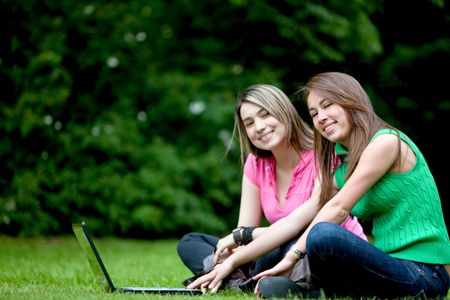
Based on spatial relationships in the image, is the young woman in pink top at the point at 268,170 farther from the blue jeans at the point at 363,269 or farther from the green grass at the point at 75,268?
the blue jeans at the point at 363,269

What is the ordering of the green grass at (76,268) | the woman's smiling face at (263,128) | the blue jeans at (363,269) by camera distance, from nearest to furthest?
1. the blue jeans at (363,269)
2. the green grass at (76,268)
3. the woman's smiling face at (263,128)

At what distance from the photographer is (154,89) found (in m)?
10.3

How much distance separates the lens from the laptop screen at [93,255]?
3.39 meters

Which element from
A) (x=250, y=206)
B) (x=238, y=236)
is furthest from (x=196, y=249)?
(x=238, y=236)

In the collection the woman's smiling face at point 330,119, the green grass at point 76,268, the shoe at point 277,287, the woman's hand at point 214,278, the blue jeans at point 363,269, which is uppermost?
the woman's smiling face at point 330,119

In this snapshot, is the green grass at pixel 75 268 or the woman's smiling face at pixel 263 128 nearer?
the green grass at pixel 75 268

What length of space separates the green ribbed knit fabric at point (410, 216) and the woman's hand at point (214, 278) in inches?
31.8

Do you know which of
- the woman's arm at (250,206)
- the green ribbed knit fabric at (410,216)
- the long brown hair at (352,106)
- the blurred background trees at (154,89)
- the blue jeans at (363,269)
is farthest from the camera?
the blurred background trees at (154,89)

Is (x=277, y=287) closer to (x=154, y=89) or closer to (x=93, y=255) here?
(x=93, y=255)

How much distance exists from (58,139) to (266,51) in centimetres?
338

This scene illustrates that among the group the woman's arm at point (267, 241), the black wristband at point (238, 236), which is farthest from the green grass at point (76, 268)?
the black wristband at point (238, 236)

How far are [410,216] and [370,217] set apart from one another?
0.84 ft

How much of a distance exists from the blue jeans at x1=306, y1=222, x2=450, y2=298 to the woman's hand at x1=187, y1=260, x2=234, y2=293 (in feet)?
1.95

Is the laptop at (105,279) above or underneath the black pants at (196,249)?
above
